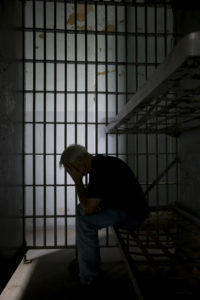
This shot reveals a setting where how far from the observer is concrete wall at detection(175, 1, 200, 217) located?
2.49 meters

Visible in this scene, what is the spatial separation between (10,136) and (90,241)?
50.0 inches

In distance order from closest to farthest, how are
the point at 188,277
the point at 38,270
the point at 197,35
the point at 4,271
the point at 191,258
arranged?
the point at 197,35 < the point at 188,277 < the point at 191,258 < the point at 4,271 < the point at 38,270

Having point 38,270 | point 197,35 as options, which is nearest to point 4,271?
point 38,270

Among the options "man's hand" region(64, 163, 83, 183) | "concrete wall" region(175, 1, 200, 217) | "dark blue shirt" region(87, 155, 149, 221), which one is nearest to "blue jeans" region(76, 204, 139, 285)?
"dark blue shirt" region(87, 155, 149, 221)

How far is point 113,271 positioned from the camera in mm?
2512

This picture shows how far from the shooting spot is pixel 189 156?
266 centimetres

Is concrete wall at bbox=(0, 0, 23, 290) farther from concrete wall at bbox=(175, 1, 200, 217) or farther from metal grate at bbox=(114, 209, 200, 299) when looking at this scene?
concrete wall at bbox=(175, 1, 200, 217)

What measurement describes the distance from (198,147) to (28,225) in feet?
10.0

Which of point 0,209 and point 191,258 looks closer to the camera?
point 191,258

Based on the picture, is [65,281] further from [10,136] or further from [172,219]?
[10,136]

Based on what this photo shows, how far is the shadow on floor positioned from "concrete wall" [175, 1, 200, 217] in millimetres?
957

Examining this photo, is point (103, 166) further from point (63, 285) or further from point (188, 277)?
point (63, 285)

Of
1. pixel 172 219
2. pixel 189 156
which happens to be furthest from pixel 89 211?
pixel 189 156

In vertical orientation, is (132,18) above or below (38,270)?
above
